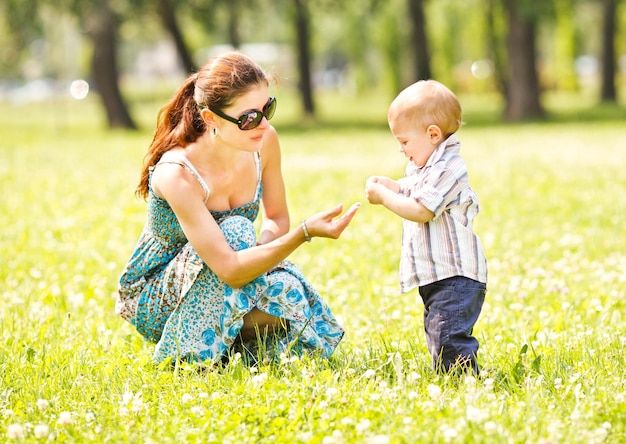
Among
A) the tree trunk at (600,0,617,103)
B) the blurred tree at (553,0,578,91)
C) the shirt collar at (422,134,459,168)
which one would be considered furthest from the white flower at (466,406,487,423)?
the blurred tree at (553,0,578,91)

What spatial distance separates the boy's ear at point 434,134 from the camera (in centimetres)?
376

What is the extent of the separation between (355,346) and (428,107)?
4.50 feet

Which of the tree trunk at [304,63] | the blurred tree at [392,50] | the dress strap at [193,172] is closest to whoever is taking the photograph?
the dress strap at [193,172]

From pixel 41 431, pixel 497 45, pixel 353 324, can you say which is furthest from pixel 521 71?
pixel 41 431

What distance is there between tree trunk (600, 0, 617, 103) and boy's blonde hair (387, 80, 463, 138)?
3061 cm

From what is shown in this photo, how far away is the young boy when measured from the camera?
3730mm

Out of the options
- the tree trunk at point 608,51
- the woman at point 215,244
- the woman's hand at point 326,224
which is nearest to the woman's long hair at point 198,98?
the woman at point 215,244

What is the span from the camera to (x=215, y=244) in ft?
13.2

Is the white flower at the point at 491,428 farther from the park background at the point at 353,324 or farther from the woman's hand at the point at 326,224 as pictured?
the woman's hand at the point at 326,224

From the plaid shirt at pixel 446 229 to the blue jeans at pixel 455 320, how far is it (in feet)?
0.15

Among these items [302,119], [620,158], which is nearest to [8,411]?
[620,158]

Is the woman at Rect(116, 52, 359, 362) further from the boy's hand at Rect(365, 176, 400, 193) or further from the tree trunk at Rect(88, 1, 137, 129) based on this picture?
the tree trunk at Rect(88, 1, 137, 129)

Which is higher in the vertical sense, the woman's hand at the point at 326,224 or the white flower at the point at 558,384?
the woman's hand at the point at 326,224

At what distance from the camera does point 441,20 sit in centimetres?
5106
